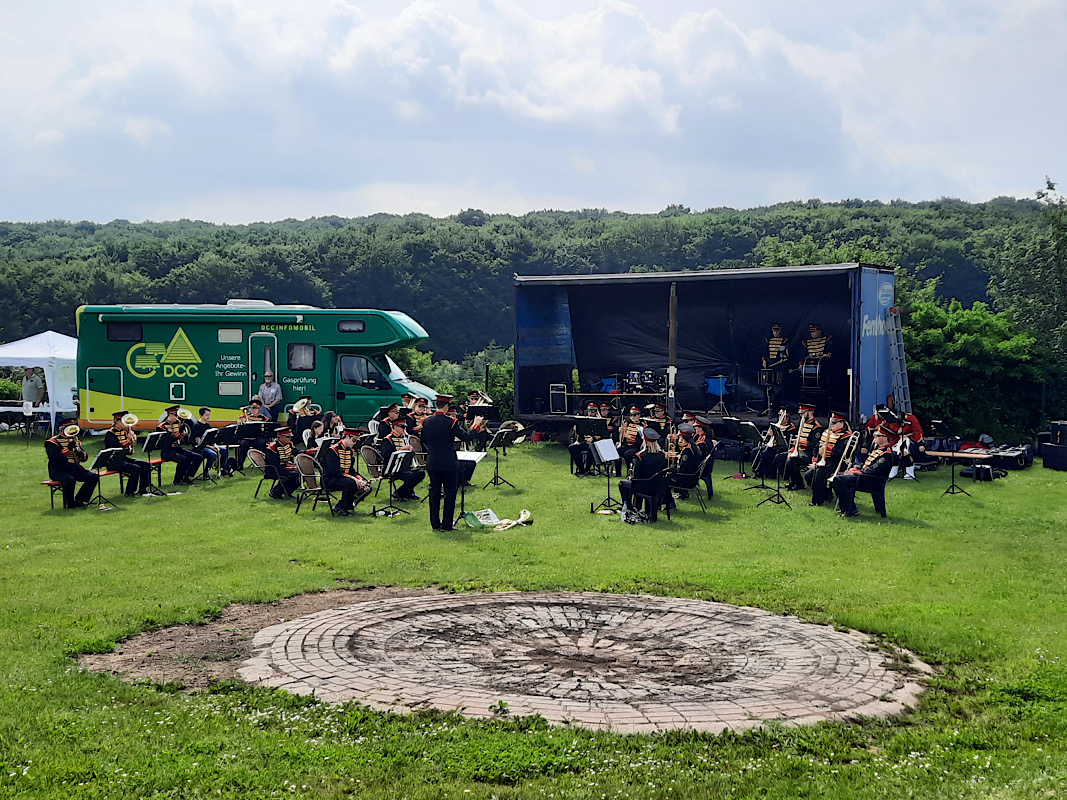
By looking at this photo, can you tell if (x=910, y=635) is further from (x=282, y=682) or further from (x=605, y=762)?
(x=282, y=682)

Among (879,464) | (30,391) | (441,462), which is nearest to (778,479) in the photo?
(879,464)

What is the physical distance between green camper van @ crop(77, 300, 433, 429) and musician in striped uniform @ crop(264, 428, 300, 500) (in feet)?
23.5

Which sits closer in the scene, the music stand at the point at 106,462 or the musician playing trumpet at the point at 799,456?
the music stand at the point at 106,462

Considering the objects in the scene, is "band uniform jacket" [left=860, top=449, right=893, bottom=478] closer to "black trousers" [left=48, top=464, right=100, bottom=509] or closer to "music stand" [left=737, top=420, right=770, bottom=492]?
"music stand" [left=737, top=420, right=770, bottom=492]

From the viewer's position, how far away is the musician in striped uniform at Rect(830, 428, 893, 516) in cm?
1522

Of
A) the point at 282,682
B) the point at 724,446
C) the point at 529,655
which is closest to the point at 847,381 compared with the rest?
the point at 724,446

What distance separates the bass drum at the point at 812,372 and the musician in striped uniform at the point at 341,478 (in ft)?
41.3

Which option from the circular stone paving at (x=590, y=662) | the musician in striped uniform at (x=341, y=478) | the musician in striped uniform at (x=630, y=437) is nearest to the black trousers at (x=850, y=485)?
the musician in striped uniform at (x=630, y=437)

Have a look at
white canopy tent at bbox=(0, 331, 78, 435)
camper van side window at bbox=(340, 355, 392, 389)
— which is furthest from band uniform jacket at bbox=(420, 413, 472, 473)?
white canopy tent at bbox=(0, 331, 78, 435)

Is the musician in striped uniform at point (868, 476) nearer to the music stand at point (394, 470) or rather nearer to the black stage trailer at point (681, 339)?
the music stand at point (394, 470)

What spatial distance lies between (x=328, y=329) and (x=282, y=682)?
17.3 metres

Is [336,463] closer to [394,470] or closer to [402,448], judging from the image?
[394,470]

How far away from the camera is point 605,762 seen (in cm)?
598

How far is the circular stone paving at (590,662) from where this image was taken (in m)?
6.97
